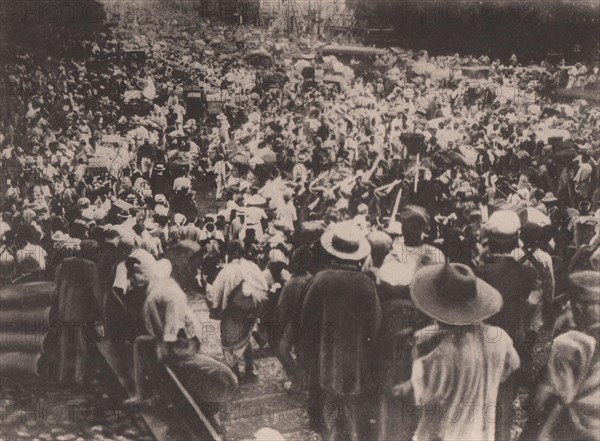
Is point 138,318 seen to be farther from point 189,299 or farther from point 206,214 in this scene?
point 206,214

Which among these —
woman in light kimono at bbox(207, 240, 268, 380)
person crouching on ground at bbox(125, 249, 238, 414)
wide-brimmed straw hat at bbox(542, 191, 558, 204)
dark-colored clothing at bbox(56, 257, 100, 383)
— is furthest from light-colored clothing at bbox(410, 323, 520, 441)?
dark-colored clothing at bbox(56, 257, 100, 383)

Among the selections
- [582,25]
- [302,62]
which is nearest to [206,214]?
[302,62]

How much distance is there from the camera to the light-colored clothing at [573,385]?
4984 mm

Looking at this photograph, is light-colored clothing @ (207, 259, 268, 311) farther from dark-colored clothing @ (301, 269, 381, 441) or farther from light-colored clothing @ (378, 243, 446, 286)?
light-colored clothing @ (378, 243, 446, 286)

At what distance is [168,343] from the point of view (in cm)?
475

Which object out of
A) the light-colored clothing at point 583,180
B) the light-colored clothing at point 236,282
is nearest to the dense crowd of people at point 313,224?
the light-colored clothing at point 236,282

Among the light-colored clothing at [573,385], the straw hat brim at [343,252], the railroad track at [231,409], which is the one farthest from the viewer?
the light-colored clothing at [573,385]

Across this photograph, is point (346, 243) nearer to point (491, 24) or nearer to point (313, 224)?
point (313, 224)

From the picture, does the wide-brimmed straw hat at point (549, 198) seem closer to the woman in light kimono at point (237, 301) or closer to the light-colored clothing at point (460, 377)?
the light-colored clothing at point (460, 377)

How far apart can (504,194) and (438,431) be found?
1.99m

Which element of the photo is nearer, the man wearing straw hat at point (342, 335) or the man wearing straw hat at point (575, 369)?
the man wearing straw hat at point (342, 335)

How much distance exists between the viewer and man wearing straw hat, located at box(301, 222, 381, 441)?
15.3 feet

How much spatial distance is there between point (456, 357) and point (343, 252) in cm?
119

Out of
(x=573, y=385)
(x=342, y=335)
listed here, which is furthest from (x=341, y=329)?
(x=573, y=385)
